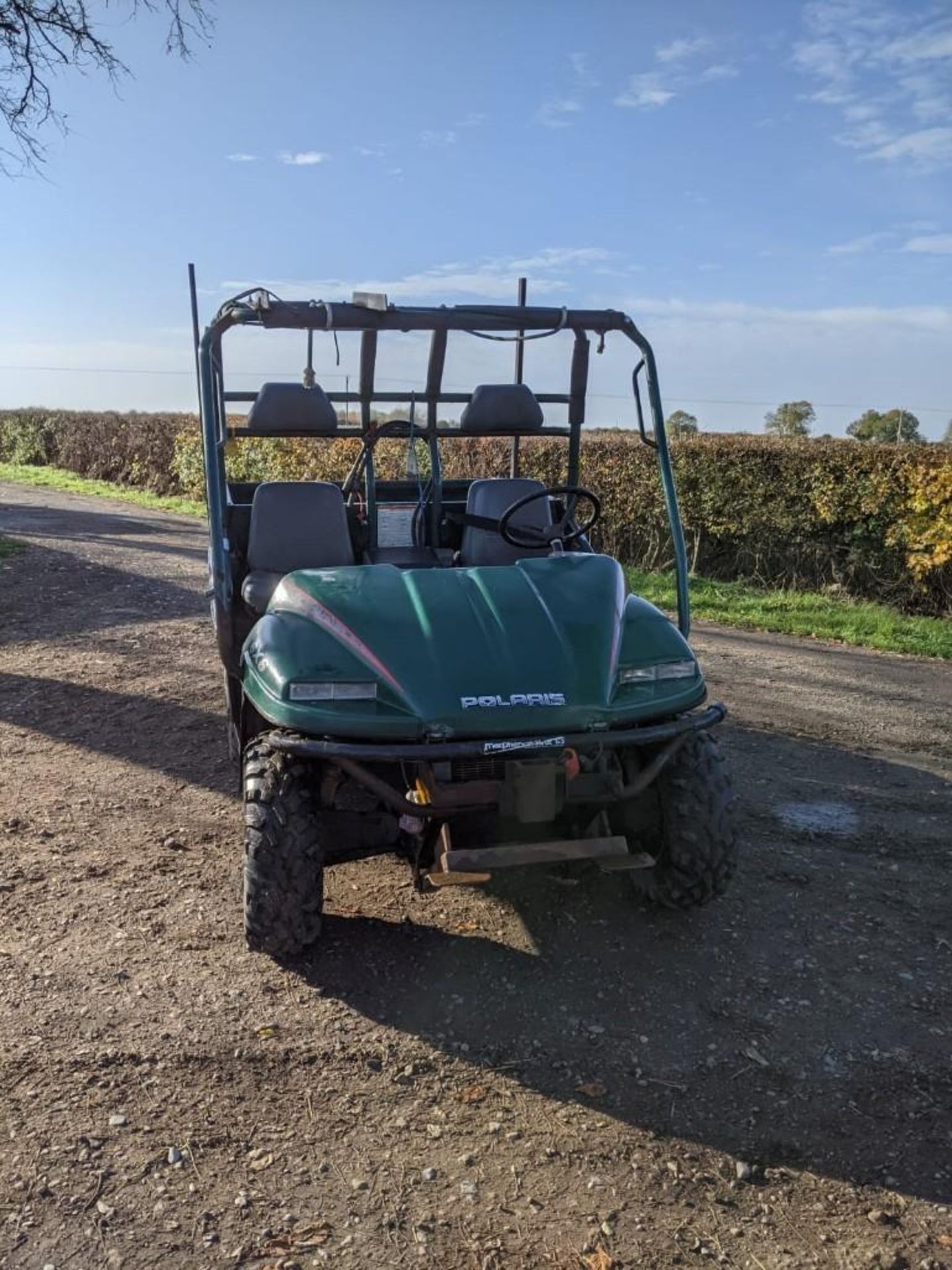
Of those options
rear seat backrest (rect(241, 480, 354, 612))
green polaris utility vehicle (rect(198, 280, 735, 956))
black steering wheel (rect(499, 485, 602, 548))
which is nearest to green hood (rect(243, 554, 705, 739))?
green polaris utility vehicle (rect(198, 280, 735, 956))

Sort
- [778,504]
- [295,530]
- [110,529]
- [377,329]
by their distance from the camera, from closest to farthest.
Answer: [377,329] < [295,530] < [778,504] < [110,529]

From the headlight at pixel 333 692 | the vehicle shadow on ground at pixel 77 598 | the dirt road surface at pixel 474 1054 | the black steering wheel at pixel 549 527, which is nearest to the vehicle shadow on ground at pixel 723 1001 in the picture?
the dirt road surface at pixel 474 1054

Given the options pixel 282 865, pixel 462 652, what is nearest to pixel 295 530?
pixel 462 652

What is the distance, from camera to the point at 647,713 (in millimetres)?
3441

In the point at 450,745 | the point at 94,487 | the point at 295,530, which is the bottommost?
the point at 94,487

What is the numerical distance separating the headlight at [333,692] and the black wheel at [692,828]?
3.35ft

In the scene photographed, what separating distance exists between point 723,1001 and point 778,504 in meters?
8.24

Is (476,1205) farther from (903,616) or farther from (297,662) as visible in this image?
(903,616)

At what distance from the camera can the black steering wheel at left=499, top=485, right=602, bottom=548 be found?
170 inches

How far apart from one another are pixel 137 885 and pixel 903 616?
7.59 meters

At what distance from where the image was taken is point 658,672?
141 inches

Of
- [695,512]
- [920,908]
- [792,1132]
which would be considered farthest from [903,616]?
[792,1132]

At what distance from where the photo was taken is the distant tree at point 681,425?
1303cm

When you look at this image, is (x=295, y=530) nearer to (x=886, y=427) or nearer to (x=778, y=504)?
(x=778, y=504)
